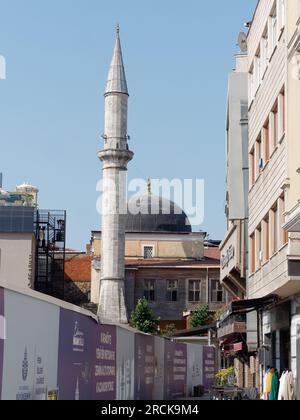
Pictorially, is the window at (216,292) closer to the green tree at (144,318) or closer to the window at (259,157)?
the green tree at (144,318)

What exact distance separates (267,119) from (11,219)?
47562 millimetres

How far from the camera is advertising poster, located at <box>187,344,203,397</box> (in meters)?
27.8

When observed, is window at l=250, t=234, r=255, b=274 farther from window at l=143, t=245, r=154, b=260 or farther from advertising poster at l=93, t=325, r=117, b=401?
window at l=143, t=245, r=154, b=260

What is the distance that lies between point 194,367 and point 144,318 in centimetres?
4049

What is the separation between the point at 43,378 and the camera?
12.2 m

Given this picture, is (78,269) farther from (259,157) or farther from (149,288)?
(259,157)

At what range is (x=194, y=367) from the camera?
2875cm

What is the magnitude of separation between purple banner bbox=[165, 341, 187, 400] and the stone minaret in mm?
43958

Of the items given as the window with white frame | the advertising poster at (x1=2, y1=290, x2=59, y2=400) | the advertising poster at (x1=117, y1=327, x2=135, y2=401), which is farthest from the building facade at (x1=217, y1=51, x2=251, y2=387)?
the advertising poster at (x1=2, y1=290, x2=59, y2=400)

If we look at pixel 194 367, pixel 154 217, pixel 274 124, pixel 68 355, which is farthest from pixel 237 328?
A: pixel 154 217

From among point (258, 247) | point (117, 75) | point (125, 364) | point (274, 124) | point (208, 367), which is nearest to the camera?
point (125, 364)
